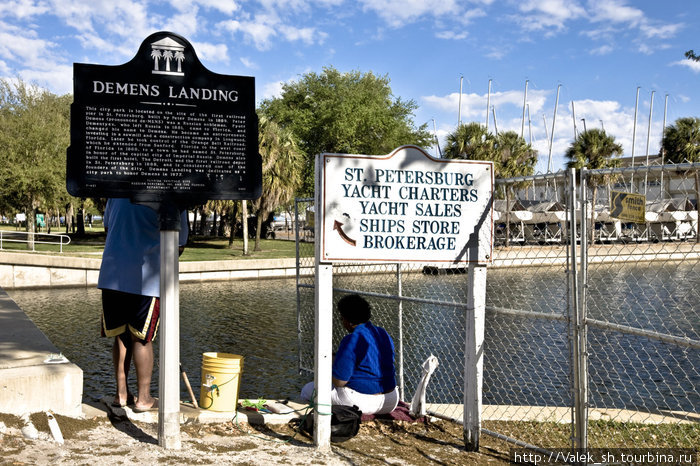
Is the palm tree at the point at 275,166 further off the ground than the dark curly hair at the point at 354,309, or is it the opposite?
the palm tree at the point at 275,166

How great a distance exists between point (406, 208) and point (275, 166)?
90.9 ft

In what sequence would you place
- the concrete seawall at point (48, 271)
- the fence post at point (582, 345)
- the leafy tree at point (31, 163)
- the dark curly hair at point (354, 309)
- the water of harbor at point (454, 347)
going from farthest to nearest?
the leafy tree at point (31, 163), the concrete seawall at point (48, 271), the water of harbor at point (454, 347), the dark curly hair at point (354, 309), the fence post at point (582, 345)

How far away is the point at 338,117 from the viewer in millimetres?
47469

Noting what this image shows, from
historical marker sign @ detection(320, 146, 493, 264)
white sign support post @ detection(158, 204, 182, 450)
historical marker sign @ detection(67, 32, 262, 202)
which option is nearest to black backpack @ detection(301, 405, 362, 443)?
white sign support post @ detection(158, 204, 182, 450)

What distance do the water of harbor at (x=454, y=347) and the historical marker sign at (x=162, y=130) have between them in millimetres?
2783

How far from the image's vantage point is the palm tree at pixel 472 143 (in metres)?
45.7

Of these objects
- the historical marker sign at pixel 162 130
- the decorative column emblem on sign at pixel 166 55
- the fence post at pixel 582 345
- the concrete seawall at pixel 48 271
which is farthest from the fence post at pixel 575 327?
the concrete seawall at pixel 48 271

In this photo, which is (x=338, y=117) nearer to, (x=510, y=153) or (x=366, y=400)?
(x=510, y=153)

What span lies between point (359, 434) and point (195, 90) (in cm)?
290

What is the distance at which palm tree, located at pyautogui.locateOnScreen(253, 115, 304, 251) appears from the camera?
31.4 metres

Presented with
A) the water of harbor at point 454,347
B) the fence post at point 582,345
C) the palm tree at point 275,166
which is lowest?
the water of harbor at point 454,347

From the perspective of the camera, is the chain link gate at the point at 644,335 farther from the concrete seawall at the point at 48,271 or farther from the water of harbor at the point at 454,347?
the concrete seawall at the point at 48,271

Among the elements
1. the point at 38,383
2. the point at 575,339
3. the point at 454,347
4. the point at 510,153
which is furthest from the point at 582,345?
the point at 510,153

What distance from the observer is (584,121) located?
226 ft
